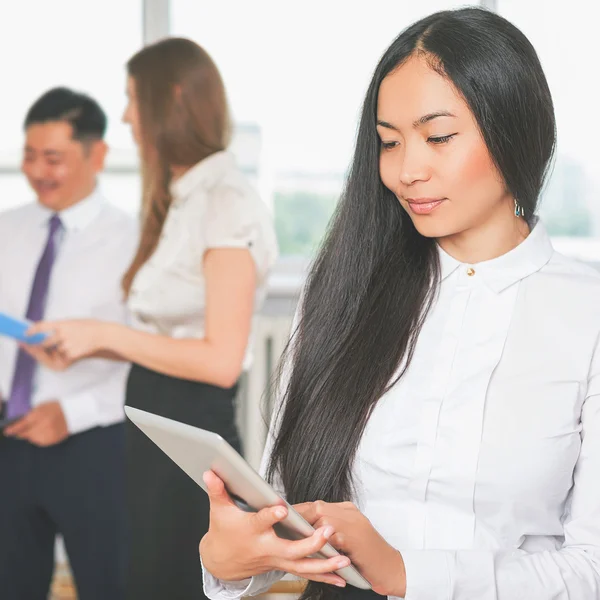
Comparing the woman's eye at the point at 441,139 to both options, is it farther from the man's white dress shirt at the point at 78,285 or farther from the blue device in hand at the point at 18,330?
the man's white dress shirt at the point at 78,285

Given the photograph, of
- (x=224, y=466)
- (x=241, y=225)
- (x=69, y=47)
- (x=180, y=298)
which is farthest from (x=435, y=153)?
(x=69, y=47)

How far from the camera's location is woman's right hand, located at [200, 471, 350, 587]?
1.08 metres

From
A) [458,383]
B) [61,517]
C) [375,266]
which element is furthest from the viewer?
[61,517]

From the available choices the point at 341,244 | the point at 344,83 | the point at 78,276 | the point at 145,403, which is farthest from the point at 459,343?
the point at 344,83

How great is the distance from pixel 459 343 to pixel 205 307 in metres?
0.91

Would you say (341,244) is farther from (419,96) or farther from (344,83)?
(344,83)

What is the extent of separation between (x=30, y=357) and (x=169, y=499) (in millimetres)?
749

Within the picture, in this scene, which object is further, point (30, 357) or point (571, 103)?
point (571, 103)

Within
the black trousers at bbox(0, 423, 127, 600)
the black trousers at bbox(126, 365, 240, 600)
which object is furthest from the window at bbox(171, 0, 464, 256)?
the black trousers at bbox(126, 365, 240, 600)

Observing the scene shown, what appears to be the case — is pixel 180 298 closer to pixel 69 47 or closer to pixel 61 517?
pixel 61 517

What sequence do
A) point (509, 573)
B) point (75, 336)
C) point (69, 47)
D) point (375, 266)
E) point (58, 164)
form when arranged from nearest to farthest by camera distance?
point (509, 573) < point (375, 266) < point (75, 336) < point (58, 164) < point (69, 47)

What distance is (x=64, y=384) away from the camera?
266 centimetres

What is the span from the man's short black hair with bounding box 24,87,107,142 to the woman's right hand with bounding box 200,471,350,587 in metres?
1.98

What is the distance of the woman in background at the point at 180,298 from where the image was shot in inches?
83.4
